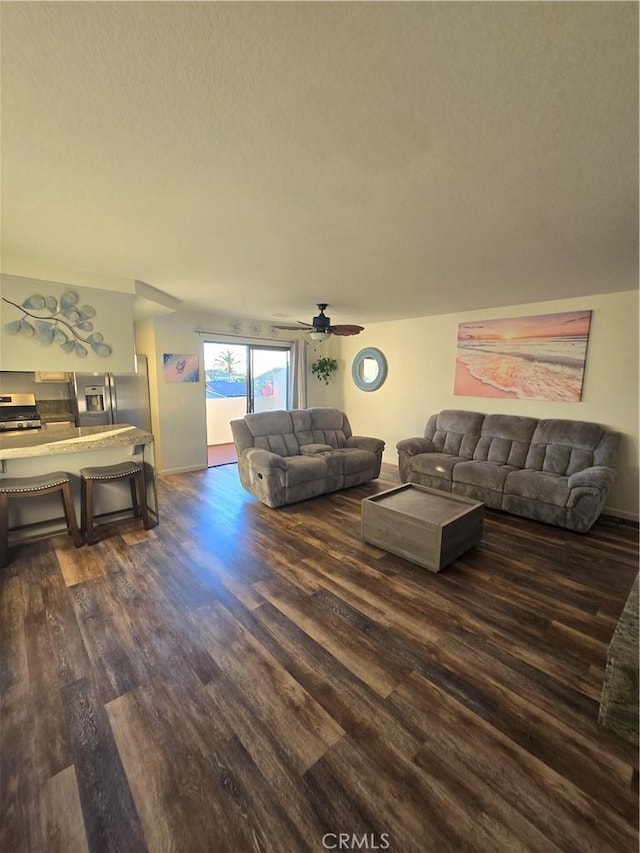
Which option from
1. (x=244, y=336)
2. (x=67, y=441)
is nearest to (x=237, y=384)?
(x=244, y=336)

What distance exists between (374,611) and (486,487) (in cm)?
235

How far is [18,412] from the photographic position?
3.81 meters

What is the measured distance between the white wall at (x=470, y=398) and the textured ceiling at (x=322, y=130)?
5.00ft

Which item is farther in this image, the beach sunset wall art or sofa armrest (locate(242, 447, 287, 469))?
the beach sunset wall art

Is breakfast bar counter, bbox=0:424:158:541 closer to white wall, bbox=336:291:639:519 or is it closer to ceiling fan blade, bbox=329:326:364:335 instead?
ceiling fan blade, bbox=329:326:364:335

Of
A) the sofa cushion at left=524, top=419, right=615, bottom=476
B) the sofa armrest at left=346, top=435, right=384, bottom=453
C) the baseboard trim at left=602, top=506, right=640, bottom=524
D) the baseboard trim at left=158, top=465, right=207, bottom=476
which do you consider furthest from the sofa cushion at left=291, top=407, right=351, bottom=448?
the baseboard trim at left=602, top=506, right=640, bottom=524

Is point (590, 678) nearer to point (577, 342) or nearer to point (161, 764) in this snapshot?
point (161, 764)

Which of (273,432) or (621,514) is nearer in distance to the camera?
(621,514)

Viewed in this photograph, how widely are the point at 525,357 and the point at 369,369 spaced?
2.58 meters

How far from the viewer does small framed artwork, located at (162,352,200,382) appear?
5.02 metres

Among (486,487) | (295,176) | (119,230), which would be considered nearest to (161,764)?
(295,176)

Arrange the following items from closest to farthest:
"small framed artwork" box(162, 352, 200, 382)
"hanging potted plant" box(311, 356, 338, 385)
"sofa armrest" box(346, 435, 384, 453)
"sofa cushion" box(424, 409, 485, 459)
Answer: "sofa cushion" box(424, 409, 485, 459) → "sofa armrest" box(346, 435, 384, 453) → "small framed artwork" box(162, 352, 200, 382) → "hanging potted plant" box(311, 356, 338, 385)

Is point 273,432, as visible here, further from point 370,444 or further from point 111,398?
point 111,398

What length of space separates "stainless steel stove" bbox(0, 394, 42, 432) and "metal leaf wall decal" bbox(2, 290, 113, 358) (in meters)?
1.11
